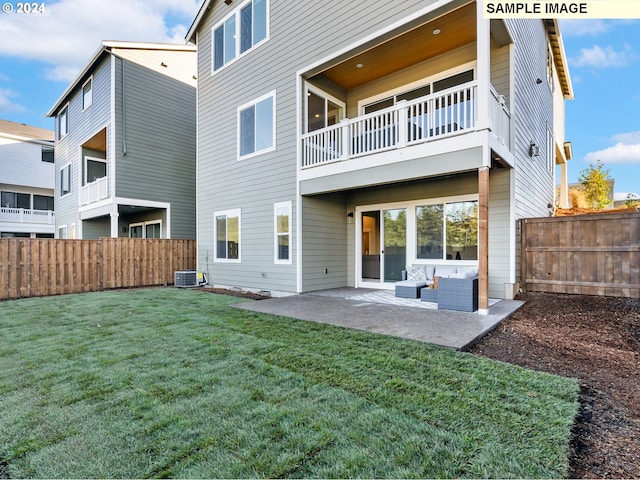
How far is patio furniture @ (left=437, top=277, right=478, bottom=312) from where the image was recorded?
18.9 ft

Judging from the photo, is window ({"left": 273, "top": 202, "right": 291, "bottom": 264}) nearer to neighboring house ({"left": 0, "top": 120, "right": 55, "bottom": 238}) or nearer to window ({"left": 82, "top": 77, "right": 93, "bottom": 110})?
window ({"left": 82, "top": 77, "right": 93, "bottom": 110})

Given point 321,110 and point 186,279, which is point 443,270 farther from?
point 186,279

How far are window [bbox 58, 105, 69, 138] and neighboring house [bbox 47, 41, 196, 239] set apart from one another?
0.69m

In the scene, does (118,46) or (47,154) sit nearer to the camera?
(118,46)

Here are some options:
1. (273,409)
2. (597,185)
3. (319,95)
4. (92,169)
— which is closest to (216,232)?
(319,95)

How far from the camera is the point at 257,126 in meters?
9.54

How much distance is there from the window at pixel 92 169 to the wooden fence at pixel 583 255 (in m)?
16.8

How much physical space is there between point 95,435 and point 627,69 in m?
25.3

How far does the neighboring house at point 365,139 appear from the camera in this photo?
644 cm

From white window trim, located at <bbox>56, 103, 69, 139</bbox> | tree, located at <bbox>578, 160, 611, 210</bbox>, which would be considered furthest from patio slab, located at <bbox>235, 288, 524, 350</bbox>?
tree, located at <bbox>578, 160, 611, 210</bbox>

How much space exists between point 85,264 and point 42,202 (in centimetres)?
1856

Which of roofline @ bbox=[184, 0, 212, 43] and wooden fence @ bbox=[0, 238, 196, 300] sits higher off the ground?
roofline @ bbox=[184, 0, 212, 43]

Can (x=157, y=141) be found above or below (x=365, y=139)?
above

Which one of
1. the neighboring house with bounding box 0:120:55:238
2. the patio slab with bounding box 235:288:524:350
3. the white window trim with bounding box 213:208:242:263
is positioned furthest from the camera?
the neighboring house with bounding box 0:120:55:238
